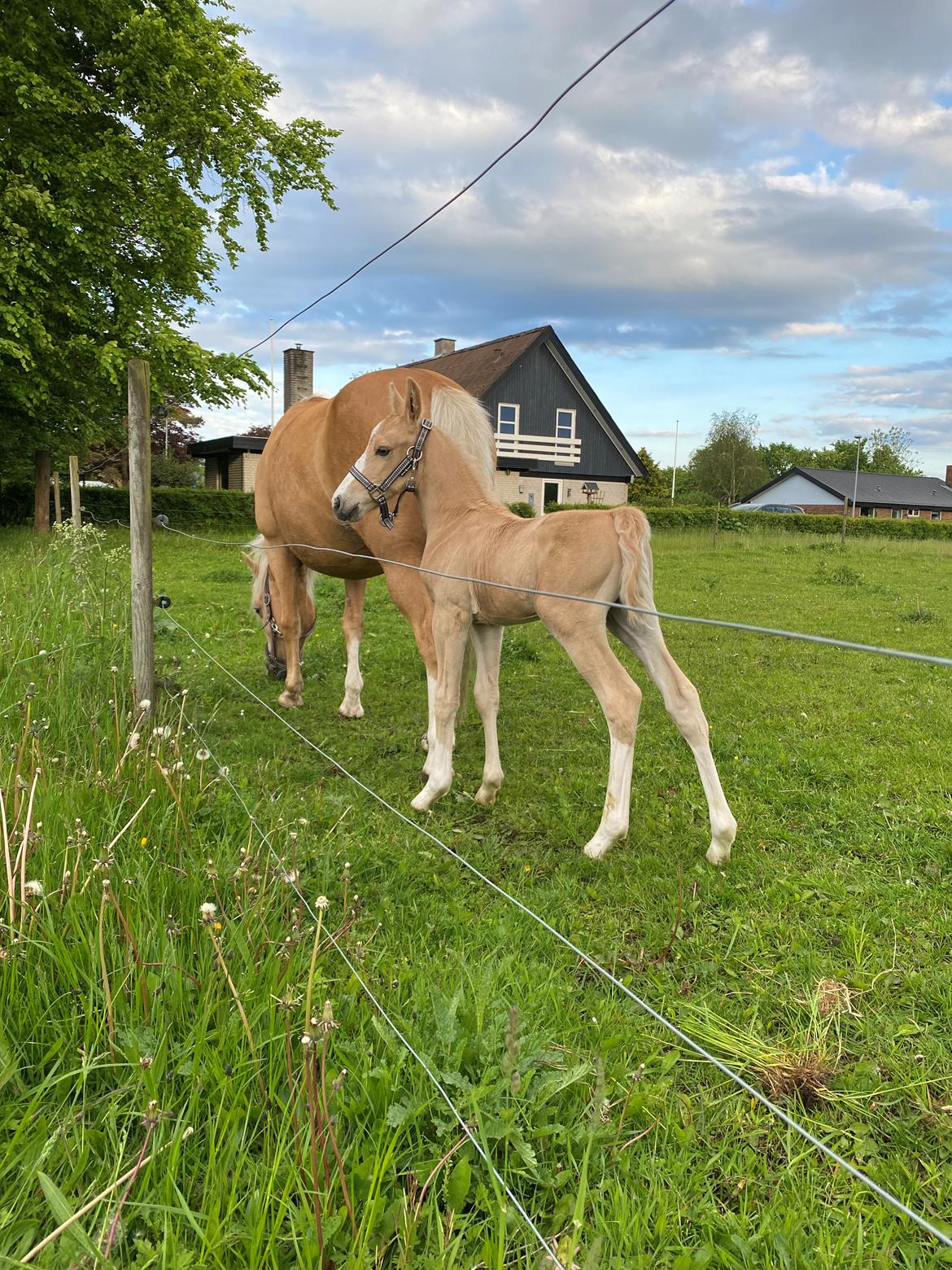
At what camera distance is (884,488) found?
63906 mm

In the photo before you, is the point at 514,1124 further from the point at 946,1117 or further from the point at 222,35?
the point at 222,35

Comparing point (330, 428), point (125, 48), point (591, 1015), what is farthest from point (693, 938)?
point (125, 48)

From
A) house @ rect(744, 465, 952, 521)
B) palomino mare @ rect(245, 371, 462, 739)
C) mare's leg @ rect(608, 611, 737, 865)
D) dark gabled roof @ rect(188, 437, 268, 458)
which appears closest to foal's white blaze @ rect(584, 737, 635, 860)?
mare's leg @ rect(608, 611, 737, 865)

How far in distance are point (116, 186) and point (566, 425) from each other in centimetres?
2345

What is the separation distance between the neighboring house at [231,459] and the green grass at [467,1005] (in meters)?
31.4

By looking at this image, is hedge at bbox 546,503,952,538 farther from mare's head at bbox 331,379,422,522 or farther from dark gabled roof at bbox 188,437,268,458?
mare's head at bbox 331,379,422,522

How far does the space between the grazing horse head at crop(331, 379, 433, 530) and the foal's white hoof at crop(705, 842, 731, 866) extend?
2.45m

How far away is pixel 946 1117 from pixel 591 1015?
0.96 meters

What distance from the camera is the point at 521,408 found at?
33.2 m

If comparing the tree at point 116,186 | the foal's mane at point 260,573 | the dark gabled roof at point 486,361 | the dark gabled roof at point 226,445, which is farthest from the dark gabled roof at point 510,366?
the foal's mane at point 260,573

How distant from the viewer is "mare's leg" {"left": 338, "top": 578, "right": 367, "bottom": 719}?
5820mm

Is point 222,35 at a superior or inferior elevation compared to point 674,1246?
superior

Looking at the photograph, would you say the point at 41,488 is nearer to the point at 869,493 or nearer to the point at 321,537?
the point at 321,537

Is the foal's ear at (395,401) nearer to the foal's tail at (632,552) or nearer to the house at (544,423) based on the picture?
the foal's tail at (632,552)
